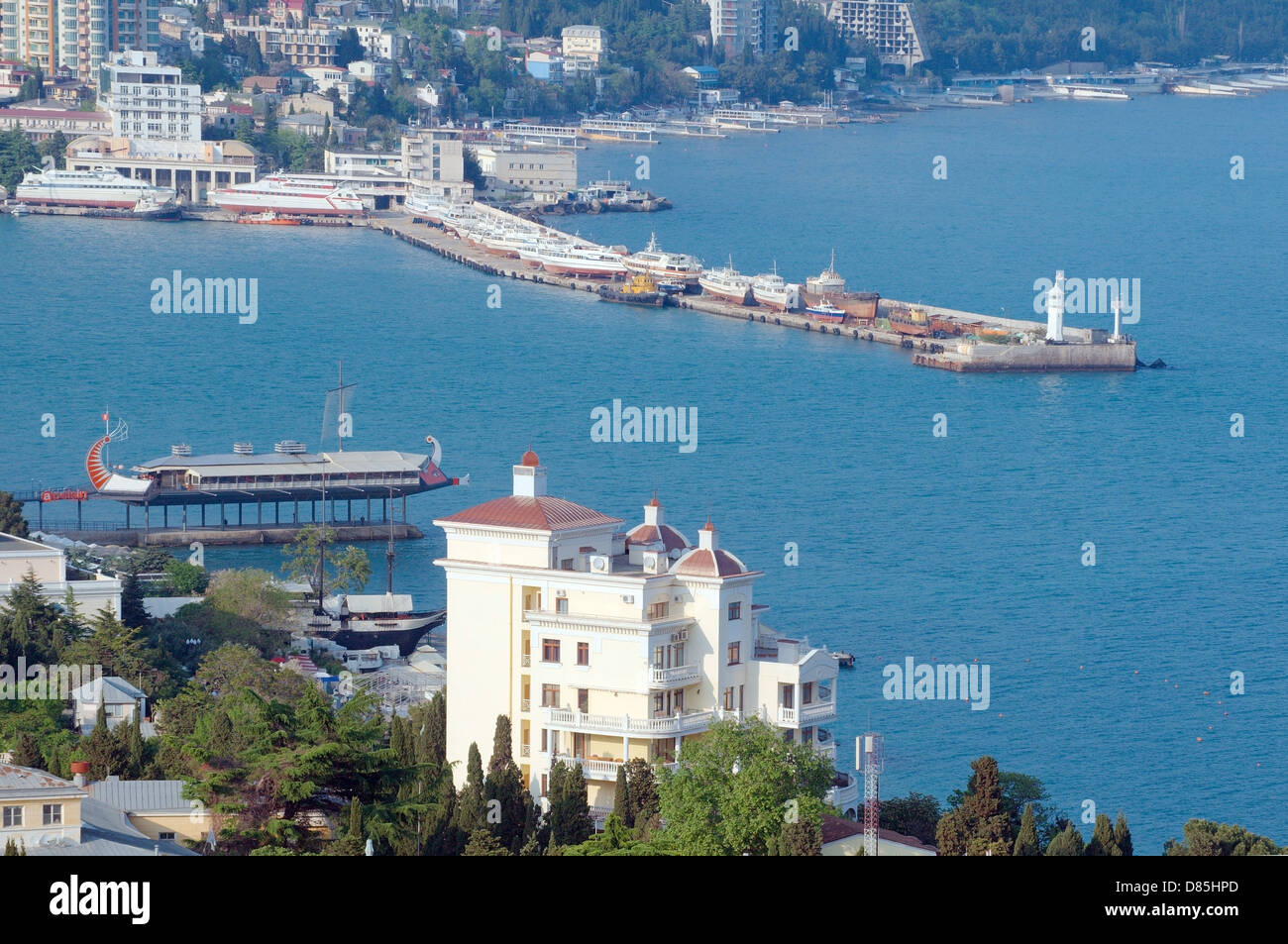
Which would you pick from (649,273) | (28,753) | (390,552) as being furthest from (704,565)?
(649,273)

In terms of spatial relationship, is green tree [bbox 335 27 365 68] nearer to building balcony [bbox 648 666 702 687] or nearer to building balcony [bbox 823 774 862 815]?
building balcony [bbox 648 666 702 687]

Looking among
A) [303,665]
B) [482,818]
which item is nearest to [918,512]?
[303,665]

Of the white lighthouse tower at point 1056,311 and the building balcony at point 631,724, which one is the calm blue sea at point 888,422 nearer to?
the white lighthouse tower at point 1056,311

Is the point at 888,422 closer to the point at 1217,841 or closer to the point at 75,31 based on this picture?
the point at 1217,841

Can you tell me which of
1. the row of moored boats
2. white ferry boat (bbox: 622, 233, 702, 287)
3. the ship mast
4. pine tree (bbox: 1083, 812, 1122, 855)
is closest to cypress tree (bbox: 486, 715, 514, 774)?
pine tree (bbox: 1083, 812, 1122, 855)

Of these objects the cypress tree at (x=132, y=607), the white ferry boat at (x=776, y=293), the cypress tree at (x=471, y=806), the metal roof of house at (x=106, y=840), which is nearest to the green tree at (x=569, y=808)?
the cypress tree at (x=471, y=806)
